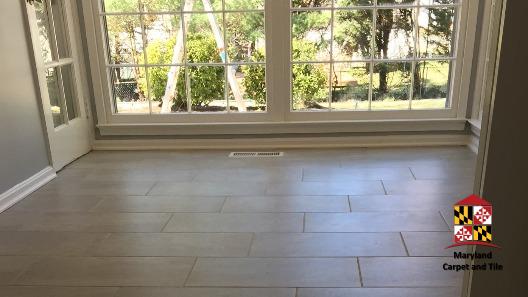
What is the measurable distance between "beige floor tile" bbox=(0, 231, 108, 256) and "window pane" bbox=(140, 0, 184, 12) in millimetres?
1823

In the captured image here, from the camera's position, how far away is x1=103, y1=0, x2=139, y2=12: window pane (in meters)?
3.33

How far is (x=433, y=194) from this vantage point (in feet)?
8.25

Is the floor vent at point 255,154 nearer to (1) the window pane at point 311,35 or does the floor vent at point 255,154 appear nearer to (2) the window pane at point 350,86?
(2) the window pane at point 350,86

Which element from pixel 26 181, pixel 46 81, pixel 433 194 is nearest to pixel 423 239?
pixel 433 194

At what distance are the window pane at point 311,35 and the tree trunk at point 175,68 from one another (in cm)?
79

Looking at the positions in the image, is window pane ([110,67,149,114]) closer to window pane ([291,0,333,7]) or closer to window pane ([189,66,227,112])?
window pane ([189,66,227,112])

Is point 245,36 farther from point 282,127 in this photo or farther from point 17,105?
point 17,105

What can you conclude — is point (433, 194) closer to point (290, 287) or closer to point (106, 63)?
point (290, 287)

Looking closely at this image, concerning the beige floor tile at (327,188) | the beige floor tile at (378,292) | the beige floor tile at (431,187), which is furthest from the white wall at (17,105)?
the beige floor tile at (431,187)

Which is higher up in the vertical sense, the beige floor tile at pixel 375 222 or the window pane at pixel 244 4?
the window pane at pixel 244 4

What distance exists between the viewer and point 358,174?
286 centimetres

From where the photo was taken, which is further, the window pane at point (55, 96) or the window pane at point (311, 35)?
the window pane at point (311, 35)

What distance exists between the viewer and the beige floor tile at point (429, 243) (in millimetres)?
1916

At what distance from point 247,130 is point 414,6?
1492 millimetres
